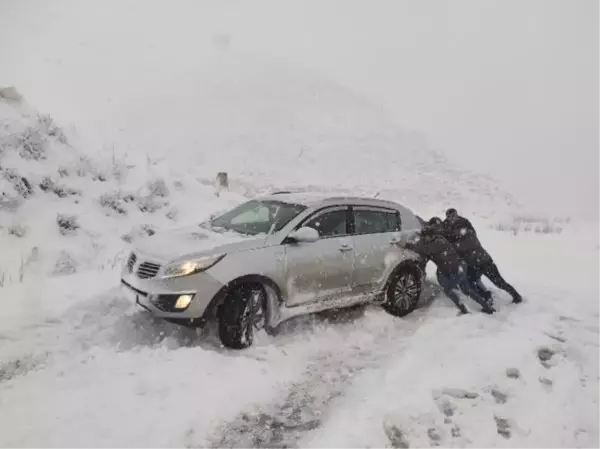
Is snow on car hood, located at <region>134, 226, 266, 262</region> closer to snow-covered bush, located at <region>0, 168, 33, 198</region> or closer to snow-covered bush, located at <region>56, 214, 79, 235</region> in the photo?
snow-covered bush, located at <region>56, 214, 79, 235</region>

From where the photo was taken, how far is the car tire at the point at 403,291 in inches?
279

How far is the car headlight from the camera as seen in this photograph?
5.26m

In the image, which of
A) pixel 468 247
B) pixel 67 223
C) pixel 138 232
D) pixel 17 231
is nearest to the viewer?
pixel 468 247

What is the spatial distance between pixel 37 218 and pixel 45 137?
270cm

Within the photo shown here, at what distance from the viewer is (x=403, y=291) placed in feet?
23.7

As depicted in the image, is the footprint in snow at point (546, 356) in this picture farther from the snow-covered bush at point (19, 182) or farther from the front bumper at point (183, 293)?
the snow-covered bush at point (19, 182)

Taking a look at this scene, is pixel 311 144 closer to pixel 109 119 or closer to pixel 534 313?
pixel 109 119

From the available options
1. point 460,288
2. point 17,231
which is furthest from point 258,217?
point 17,231

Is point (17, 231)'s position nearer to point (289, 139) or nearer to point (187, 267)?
point (187, 267)

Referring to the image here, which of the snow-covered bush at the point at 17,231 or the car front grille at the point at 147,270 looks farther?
the snow-covered bush at the point at 17,231

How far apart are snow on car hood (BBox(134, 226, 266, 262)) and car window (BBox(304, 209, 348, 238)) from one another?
81cm

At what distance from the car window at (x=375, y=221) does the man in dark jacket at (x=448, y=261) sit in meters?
0.38

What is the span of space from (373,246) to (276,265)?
172cm

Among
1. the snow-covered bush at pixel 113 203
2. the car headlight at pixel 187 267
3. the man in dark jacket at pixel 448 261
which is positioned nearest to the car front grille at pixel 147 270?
the car headlight at pixel 187 267
